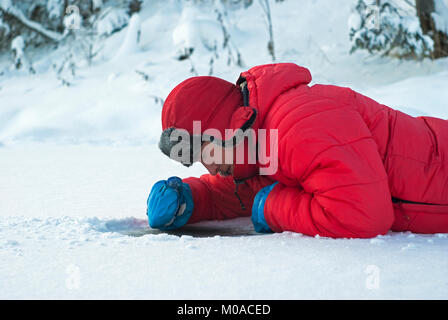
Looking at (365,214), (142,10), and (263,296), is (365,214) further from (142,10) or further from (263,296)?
(142,10)

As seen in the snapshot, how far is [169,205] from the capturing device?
168cm

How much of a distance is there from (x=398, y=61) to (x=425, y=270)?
5.89 meters

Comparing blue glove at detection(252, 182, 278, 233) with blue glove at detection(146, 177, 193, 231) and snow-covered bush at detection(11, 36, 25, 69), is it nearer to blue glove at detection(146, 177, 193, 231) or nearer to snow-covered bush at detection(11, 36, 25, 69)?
blue glove at detection(146, 177, 193, 231)

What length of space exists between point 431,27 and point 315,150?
528 cm

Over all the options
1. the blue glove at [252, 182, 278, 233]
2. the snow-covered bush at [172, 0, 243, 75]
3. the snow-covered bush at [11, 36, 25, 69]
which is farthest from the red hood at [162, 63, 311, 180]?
the snow-covered bush at [11, 36, 25, 69]

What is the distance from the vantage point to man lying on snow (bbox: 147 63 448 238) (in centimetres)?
126

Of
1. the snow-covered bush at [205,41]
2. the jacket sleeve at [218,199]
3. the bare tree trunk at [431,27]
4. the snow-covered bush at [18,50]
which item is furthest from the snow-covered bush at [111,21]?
the jacket sleeve at [218,199]

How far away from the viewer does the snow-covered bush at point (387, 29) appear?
5684 millimetres

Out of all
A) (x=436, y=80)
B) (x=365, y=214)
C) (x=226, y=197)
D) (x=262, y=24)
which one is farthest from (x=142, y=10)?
(x=365, y=214)

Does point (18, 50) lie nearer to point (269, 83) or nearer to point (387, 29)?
point (387, 29)

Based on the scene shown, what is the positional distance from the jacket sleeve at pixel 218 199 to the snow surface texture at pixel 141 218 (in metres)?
0.06

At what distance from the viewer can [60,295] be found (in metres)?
0.92

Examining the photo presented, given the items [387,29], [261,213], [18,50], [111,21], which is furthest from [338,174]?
[18,50]

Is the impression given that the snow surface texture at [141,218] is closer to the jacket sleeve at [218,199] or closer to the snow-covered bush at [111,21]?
the jacket sleeve at [218,199]
